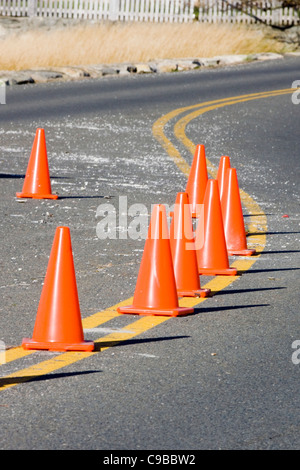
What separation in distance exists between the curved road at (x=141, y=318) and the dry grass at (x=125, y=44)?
881 cm

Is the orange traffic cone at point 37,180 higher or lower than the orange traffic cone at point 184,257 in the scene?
higher

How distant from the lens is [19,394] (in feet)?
15.7

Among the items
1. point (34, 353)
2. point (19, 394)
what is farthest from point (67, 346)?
point (19, 394)

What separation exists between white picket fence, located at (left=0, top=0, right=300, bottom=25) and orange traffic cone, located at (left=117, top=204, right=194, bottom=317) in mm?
27445

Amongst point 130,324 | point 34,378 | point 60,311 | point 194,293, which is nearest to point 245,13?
point 194,293

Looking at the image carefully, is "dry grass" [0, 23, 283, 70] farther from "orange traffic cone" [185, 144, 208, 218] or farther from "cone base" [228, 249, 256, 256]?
"cone base" [228, 249, 256, 256]

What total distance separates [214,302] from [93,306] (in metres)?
0.84

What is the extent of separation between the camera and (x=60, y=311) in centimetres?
570

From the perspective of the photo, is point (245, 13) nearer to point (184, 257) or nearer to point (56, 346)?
point (184, 257)

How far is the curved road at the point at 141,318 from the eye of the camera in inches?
176

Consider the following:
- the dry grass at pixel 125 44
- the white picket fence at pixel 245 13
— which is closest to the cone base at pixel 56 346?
the dry grass at pixel 125 44

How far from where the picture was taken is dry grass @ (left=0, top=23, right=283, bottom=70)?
25328mm

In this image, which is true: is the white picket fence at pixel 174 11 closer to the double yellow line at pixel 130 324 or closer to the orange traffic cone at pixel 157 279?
the double yellow line at pixel 130 324

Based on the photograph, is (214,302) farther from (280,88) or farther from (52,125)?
(280,88)
